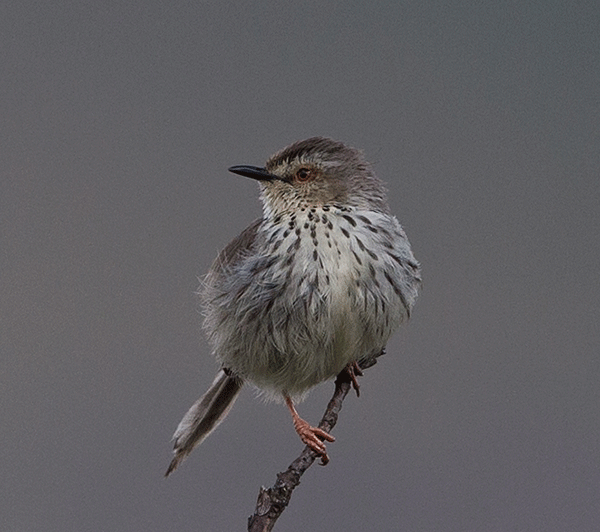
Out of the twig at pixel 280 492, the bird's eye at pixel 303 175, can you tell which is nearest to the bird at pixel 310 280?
the bird's eye at pixel 303 175

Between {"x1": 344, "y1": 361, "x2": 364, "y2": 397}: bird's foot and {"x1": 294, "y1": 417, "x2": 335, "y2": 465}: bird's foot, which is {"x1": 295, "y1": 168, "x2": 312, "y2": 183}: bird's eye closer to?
{"x1": 344, "y1": 361, "x2": 364, "y2": 397}: bird's foot

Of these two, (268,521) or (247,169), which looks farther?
(247,169)

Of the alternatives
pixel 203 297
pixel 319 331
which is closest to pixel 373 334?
pixel 319 331

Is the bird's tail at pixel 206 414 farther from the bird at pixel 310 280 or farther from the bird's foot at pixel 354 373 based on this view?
the bird's foot at pixel 354 373

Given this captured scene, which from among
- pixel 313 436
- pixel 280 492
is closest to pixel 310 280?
pixel 313 436

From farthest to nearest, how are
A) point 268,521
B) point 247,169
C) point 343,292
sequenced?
point 247,169 → point 343,292 → point 268,521

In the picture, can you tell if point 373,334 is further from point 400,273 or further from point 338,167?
point 338,167

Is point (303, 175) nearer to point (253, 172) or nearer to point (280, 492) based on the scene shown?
point (253, 172)

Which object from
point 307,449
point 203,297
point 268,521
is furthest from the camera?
point 203,297
